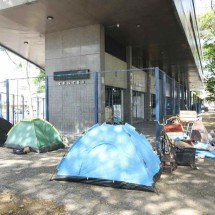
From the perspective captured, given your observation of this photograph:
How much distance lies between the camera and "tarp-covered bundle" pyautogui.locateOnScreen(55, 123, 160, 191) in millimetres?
4518

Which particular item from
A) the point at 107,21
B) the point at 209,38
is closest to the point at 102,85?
the point at 107,21

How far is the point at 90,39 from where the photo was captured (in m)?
11.0

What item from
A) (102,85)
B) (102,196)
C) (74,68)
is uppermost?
(74,68)

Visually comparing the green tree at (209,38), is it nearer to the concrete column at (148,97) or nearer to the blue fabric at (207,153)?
the concrete column at (148,97)

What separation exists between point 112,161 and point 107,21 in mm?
7354

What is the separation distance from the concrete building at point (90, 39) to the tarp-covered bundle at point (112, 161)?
16.1 feet

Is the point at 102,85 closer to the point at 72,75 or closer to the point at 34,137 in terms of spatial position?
the point at 72,75

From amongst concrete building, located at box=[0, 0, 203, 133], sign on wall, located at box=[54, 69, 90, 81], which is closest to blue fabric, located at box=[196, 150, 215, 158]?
concrete building, located at box=[0, 0, 203, 133]

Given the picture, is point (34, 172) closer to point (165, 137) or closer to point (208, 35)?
point (165, 137)

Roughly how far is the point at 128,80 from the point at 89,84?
4195 mm

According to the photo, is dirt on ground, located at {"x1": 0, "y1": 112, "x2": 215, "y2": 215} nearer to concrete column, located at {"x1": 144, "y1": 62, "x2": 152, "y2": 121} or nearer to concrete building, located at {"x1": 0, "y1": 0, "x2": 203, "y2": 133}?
concrete building, located at {"x1": 0, "y1": 0, "x2": 203, "y2": 133}

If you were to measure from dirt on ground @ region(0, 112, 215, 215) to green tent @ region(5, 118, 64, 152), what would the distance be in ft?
6.53

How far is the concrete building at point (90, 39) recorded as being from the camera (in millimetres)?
9172

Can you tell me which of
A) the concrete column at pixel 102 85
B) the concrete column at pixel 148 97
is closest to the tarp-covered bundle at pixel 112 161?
the concrete column at pixel 102 85
